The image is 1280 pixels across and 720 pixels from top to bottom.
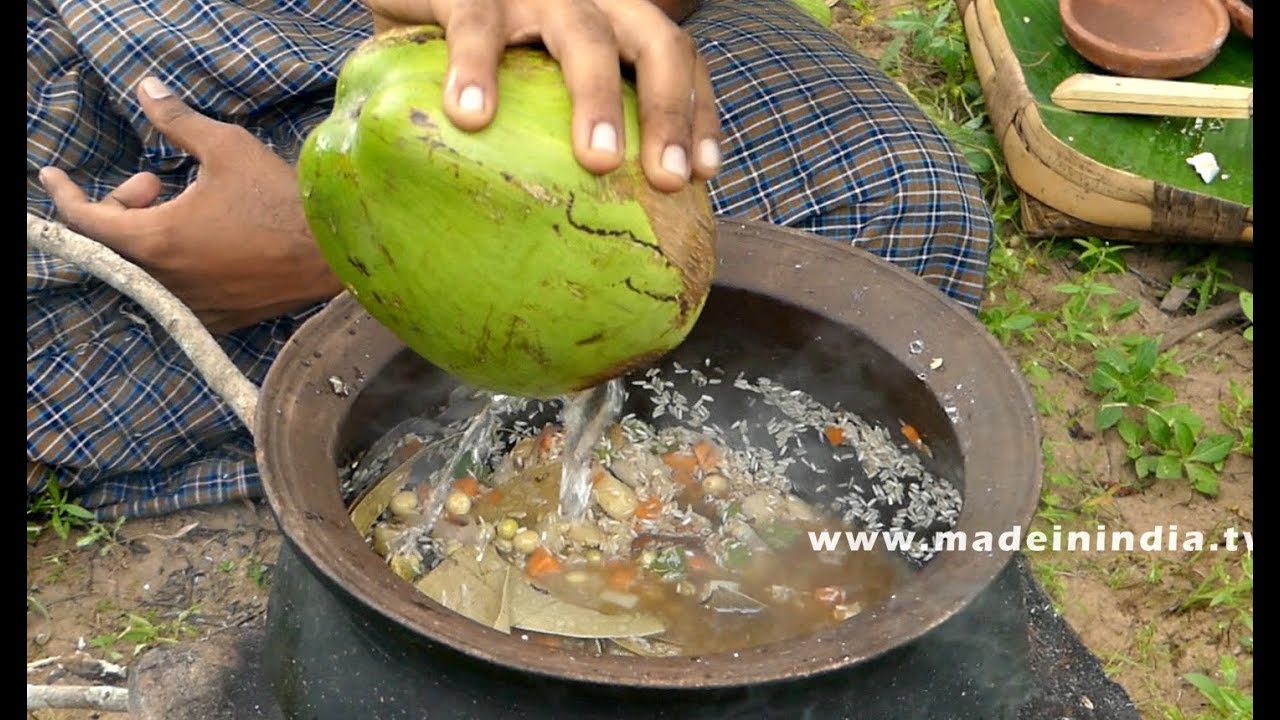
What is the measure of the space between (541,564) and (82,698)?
3.08ft

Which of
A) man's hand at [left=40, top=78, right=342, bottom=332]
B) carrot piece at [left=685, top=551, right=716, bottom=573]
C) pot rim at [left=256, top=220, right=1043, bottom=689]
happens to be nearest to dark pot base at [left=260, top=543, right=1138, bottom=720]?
pot rim at [left=256, top=220, right=1043, bottom=689]

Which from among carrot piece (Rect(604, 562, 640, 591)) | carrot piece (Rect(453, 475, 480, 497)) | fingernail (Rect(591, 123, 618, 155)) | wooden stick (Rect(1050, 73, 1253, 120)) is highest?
fingernail (Rect(591, 123, 618, 155))

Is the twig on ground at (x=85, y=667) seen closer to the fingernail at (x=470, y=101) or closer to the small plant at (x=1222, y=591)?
the fingernail at (x=470, y=101)

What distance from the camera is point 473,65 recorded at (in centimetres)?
126

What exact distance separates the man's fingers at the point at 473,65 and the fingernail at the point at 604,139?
0.11 metres

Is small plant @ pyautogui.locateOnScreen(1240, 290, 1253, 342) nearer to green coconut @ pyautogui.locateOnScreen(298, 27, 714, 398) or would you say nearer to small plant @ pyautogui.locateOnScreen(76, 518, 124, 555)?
green coconut @ pyautogui.locateOnScreen(298, 27, 714, 398)

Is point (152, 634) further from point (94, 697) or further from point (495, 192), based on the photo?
point (495, 192)

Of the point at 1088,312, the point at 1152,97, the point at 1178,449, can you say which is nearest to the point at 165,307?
the point at 1178,449

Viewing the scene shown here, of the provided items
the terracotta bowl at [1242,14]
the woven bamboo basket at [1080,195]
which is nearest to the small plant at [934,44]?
the woven bamboo basket at [1080,195]

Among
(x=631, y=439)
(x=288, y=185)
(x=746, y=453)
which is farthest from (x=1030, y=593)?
(x=288, y=185)

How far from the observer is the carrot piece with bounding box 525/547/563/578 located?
184cm

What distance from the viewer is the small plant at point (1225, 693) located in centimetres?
254

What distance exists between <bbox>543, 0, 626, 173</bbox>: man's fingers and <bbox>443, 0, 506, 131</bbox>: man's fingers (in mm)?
75

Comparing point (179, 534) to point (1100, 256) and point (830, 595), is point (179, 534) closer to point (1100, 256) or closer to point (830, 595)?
point (830, 595)
